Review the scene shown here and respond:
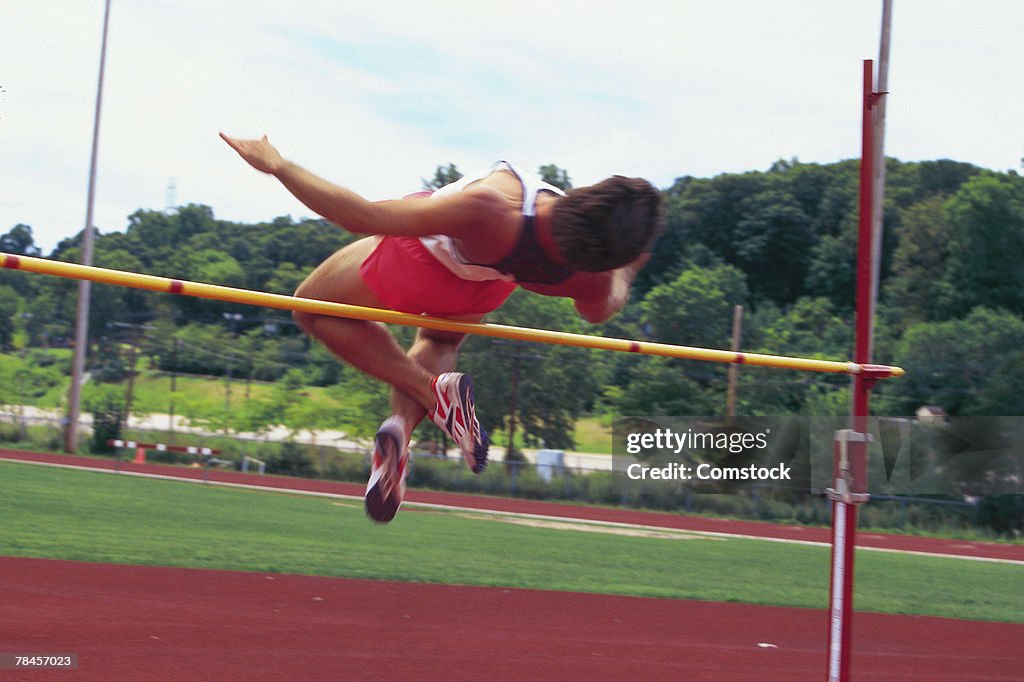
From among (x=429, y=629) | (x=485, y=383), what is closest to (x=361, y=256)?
(x=429, y=629)

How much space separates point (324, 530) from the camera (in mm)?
12078

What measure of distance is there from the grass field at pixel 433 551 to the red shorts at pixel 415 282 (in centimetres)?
609

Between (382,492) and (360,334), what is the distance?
464 mm

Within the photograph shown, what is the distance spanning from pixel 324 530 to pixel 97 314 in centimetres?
1322

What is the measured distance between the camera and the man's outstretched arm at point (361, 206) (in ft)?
9.46

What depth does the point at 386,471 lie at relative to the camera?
11.1ft

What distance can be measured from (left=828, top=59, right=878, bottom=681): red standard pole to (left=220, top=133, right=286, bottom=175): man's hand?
2.20 meters

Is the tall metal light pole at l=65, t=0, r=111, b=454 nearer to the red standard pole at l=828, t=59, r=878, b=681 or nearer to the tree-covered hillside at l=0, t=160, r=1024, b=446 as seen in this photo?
the tree-covered hillside at l=0, t=160, r=1024, b=446

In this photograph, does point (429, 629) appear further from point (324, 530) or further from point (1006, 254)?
point (1006, 254)

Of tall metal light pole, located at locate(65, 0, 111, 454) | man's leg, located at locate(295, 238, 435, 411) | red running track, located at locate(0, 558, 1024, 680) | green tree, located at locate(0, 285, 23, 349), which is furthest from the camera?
green tree, located at locate(0, 285, 23, 349)

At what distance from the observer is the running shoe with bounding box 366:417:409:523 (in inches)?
133
